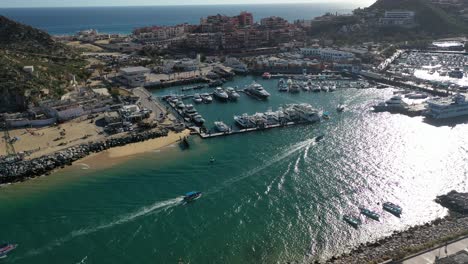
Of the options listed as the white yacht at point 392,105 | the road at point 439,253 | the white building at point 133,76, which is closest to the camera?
the road at point 439,253

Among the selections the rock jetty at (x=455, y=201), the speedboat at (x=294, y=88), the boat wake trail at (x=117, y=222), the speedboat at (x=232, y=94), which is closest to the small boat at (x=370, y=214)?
the rock jetty at (x=455, y=201)

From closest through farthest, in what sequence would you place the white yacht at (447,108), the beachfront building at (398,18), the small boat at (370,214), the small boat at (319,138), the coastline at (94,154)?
the small boat at (370,214), the coastline at (94,154), the small boat at (319,138), the white yacht at (447,108), the beachfront building at (398,18)

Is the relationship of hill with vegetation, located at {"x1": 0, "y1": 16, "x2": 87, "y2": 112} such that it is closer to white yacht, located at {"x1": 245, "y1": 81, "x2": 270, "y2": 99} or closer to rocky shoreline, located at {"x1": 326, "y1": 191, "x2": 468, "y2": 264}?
white yacht, located at {"x1": 245, "y1": 81, "x2": 270, "y2": 99}

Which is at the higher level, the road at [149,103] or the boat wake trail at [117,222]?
the road at [149,103]

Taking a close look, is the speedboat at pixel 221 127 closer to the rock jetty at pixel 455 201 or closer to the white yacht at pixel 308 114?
the white yacht at pixel 308 114

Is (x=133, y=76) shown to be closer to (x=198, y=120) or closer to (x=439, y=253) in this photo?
(x=198, y=120)

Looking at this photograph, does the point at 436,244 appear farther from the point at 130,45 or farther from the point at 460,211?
the point at 130,45

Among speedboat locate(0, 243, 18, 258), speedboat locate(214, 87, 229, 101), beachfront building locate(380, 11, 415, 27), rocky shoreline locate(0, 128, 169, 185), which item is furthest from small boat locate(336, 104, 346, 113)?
beachfront building locate(380, 11, 415, 27)
